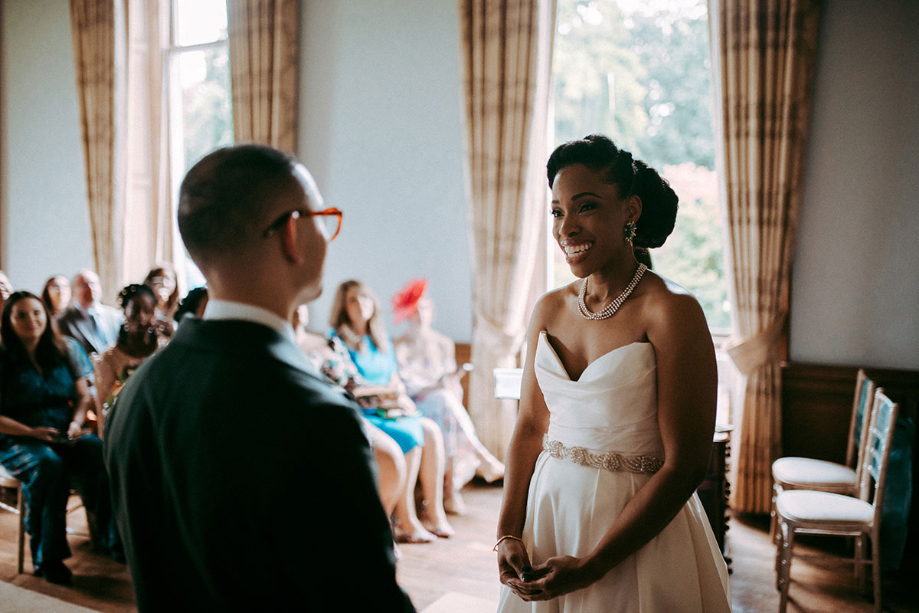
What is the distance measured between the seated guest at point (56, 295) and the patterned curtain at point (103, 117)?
134 cm

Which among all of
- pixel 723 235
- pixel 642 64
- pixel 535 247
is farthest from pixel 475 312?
pixel 642 64

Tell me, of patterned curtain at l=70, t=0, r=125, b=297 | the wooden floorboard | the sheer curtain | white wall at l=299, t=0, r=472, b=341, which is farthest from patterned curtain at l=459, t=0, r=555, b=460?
patterned curtain at l=70, t=0, r=125, b=297

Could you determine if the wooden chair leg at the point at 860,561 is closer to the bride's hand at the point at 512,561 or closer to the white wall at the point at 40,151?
the bride's hand at the point at 512,561

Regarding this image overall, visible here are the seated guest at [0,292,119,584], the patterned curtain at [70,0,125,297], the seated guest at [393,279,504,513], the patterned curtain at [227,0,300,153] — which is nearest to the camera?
the seated guest at [0,292,119,584]

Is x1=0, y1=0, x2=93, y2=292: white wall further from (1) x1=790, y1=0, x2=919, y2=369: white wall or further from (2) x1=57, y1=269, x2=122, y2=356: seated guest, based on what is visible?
(1) x1=790, y1=0, x2=919, y2=369: white wall

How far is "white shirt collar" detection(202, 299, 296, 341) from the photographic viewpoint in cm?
85

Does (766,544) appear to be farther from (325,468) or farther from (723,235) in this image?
(325,468)

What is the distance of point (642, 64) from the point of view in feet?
16.5

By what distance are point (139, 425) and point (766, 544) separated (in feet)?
13.3

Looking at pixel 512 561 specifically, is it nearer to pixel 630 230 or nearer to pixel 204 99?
pixel 630 230

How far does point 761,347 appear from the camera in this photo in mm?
4344

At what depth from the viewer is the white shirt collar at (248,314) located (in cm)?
85

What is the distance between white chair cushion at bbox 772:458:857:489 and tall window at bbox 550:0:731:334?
127 centimetres

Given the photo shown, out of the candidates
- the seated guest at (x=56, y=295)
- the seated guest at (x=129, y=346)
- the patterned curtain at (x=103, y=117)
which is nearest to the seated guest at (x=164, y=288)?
the seated guest at (x=56, y=295)
